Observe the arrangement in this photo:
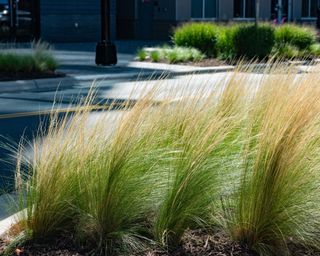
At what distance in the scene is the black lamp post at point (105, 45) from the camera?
67.1 ft

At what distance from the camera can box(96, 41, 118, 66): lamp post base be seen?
2080 centimetres

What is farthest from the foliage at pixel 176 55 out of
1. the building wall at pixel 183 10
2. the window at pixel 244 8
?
the window at pixel 244 8

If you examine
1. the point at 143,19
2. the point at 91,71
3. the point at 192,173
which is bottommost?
the point at 91,71

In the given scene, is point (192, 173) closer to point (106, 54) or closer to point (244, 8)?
point (106, 54)

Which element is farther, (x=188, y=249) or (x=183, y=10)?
(x=183, y=10)

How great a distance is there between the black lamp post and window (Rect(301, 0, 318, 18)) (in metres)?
24.1

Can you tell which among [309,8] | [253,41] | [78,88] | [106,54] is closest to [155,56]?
[106,54]

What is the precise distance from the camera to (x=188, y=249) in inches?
179

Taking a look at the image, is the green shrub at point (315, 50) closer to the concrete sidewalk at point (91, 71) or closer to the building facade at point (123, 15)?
the concrete sidewalk at point (91, 71)

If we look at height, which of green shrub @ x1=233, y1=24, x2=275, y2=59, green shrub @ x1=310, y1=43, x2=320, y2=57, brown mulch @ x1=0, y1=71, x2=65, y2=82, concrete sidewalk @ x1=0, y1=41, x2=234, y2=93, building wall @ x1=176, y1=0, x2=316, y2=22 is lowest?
concrete sidewalk @ x1=0, y1=41, x2=234, y2=93

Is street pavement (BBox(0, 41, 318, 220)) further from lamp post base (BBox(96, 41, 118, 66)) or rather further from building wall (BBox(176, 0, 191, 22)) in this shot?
building wall (BBox(176, 0, 191, 22))

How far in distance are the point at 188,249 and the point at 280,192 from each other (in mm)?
656

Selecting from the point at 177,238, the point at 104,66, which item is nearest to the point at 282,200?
the point at 177,238

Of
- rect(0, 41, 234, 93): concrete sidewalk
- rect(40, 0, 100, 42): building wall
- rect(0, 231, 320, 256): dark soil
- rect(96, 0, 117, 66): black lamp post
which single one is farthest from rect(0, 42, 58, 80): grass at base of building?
rect(40, 0, 100, 42): building wall
